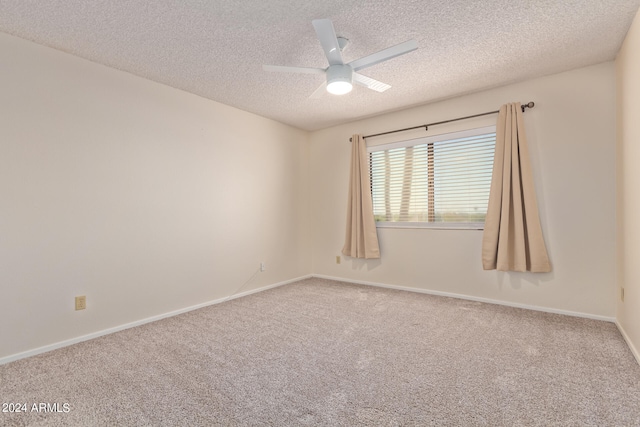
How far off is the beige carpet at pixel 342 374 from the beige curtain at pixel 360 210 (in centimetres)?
132

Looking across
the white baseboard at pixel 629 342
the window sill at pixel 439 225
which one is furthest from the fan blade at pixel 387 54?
the white baseboard at pixel 629 342

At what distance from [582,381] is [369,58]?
2444 mm

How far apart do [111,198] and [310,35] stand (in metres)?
2.20

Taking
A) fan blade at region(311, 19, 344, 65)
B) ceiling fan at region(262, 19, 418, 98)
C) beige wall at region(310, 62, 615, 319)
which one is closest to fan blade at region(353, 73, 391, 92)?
ceiling fan at region(262, 19, 418, 98)

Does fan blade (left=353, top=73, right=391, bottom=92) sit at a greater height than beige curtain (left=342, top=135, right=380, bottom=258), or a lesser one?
greater

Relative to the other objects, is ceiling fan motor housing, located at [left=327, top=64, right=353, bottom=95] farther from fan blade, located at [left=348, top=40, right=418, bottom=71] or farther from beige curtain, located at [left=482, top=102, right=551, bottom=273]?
beige curtain, located at [left=482, top=102, right=551, bottom=273]

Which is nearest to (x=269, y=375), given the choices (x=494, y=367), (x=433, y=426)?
(x=433, y=426)

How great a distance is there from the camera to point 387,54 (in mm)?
2084

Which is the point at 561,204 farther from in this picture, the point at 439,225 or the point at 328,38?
the point at 328,38

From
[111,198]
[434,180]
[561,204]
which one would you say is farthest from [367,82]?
[111,198]

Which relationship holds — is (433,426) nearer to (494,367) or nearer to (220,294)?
(494,367)

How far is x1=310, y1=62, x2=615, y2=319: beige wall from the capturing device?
2.76 metres

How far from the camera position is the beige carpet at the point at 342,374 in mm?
1523

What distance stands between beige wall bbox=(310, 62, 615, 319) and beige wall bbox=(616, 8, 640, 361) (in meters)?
0.15
